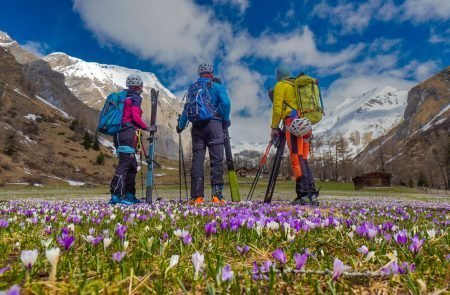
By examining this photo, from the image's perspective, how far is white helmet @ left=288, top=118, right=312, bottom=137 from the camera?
377 inches

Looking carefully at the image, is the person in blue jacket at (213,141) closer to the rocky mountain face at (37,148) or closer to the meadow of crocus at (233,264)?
the meadow of crocus at (233,264)

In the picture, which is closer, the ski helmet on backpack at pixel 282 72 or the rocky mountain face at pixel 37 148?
the ski helmet on backpack at pixel 282 72

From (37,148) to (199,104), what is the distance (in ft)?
416

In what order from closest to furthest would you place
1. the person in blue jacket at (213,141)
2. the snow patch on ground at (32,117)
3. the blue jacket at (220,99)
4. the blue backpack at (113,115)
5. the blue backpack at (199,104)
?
1. the blue backpack at (113,115)
2. the blue backpack at (199,104)
3. the person in blue jacket at (213,141)
4. the blue jacket at (220,99)
5. the snow patch on ground at (32,117)

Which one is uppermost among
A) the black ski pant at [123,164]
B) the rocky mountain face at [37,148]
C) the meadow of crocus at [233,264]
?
the rocky mountain face at [37,148]

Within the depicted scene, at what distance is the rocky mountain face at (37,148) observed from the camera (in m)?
99.1

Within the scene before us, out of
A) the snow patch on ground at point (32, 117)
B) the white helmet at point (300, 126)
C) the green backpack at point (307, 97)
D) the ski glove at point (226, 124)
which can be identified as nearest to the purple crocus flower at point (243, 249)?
the white helmet at point (300, 126)

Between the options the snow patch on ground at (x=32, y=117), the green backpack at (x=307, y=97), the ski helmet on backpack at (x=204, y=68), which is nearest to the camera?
the green backpack at (x=307, y=97)

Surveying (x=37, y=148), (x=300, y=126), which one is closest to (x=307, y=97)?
(x=300, y=126)

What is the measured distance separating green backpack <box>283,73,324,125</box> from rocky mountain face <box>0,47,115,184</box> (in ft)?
286

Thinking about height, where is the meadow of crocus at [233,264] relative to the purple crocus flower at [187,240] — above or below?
below

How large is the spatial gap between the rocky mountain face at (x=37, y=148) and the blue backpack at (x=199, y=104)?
84351 mm

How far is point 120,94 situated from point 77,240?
803 centimetres

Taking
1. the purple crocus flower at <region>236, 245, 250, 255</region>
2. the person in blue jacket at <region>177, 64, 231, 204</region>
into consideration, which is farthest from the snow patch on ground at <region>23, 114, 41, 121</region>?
the purple crocus flower at <region>236, 245, 250, 255</region>
